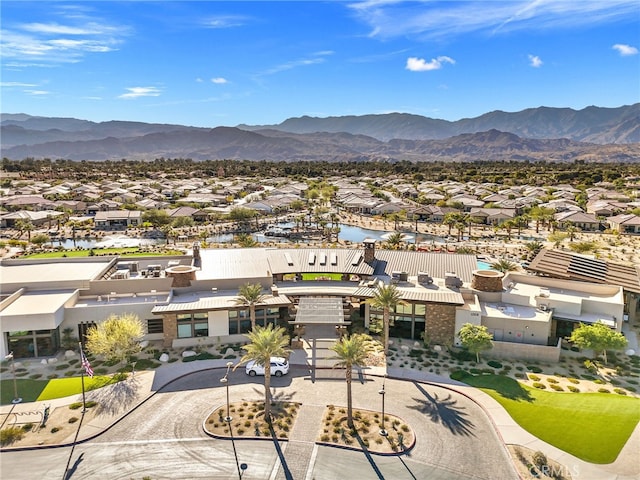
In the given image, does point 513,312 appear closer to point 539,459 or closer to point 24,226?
point 539,459

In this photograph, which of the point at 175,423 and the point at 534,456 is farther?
the point at 175,423

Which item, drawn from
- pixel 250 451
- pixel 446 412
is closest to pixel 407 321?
pixel 446 412

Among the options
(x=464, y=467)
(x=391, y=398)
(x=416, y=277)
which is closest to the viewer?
(x=464, y=467)

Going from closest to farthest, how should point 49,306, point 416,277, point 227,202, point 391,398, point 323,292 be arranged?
point 391,398
point 49,306
point 323,292
point 416,277
point 227,202

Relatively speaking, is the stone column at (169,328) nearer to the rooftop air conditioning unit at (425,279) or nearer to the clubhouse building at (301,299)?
the clubhouse building at (301,299)

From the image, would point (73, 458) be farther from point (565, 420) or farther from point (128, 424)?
point (565, 420)

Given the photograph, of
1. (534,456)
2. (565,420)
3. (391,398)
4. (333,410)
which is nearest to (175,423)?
(333,410)

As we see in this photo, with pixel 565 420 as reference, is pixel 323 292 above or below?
above
